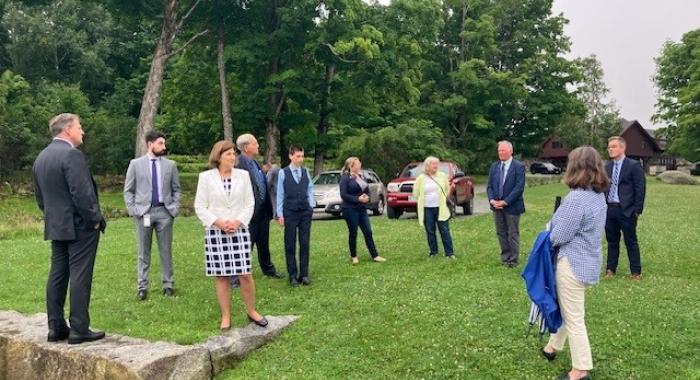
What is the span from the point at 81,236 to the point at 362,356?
3002 mm

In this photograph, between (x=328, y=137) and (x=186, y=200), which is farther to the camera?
(x=328, y=137)

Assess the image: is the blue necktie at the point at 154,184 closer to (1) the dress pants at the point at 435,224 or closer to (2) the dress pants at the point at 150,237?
(2) the dress pants at the point at 150,237

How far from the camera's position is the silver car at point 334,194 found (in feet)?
62.5

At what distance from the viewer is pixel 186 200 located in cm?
2656

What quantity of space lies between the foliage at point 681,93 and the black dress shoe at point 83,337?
5156cm

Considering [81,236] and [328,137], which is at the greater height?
[328,137]

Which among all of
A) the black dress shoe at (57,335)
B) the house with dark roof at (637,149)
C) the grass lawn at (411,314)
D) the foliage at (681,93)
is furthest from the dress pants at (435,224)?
the house with dark roof at (637,149)

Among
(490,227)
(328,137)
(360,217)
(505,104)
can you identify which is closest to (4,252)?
(360,217)

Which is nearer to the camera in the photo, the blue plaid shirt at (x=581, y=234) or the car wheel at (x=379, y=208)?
the blue plaid shirt at (x=581, y=234)

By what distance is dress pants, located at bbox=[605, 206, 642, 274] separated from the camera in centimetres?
846

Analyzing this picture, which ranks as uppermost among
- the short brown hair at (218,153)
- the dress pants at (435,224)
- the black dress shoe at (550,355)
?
the short brown hair at (218,153)

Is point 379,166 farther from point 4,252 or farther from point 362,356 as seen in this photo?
Answer: point 362,356

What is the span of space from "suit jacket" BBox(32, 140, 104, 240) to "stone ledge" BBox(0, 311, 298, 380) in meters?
1.11

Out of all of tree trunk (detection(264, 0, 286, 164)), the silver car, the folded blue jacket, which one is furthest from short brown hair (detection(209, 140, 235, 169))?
tree trunk (detection(264, 0, 286, 164))
